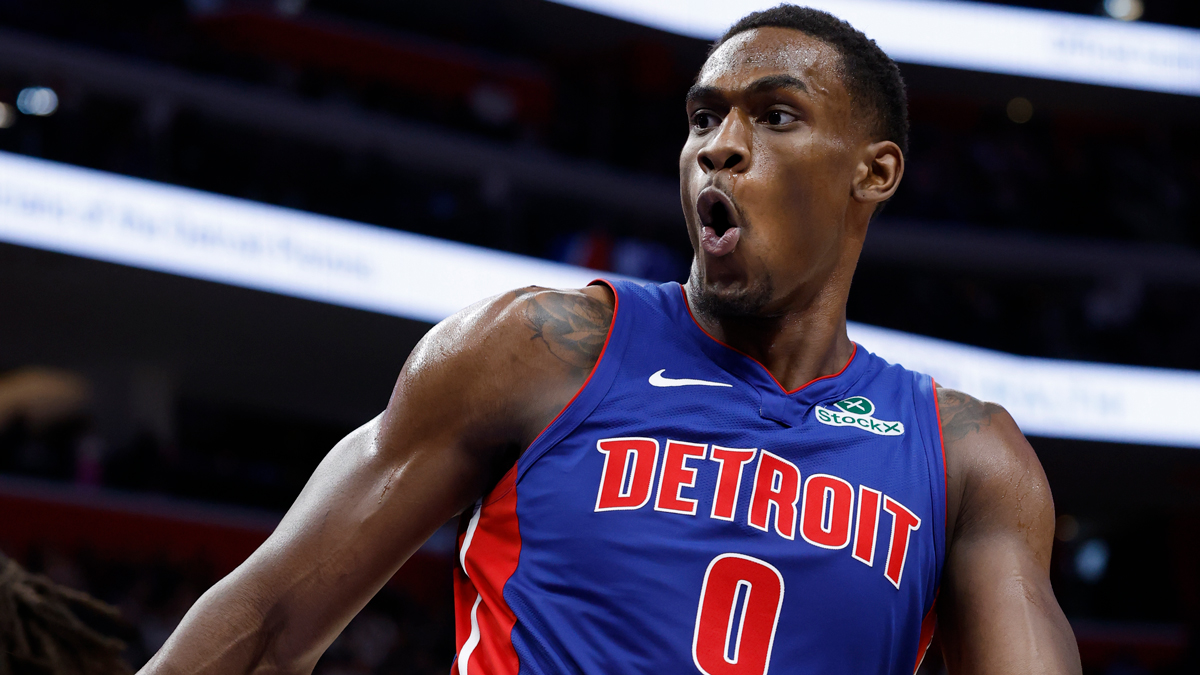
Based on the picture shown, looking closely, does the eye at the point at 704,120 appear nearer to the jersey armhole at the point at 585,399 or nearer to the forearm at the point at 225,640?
the jersey armhole at the point at 585,399

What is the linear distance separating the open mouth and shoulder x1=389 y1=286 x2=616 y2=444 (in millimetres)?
235

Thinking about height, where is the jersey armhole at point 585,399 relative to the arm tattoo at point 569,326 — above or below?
below

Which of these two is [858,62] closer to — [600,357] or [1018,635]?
[600,357]

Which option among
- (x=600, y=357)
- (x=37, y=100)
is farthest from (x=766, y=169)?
(x=37, y=100)

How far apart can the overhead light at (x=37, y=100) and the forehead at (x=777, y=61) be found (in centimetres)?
1240

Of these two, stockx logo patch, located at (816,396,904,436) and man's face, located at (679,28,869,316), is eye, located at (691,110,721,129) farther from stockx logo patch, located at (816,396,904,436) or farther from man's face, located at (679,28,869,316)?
stockx logo patch, located at (816,396,904,436)

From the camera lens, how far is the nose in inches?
74.9

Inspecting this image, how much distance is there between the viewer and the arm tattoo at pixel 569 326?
1.85m

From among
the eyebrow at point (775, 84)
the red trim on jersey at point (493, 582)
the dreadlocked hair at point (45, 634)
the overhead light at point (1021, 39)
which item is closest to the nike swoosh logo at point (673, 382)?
the red trim on jersey at point (493, 582)

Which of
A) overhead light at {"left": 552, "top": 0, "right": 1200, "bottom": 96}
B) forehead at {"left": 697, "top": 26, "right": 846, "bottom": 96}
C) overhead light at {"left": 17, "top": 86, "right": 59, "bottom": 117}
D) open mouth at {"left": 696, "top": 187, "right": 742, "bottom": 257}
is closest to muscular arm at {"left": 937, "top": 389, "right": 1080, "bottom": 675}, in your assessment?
open mouth at {"left": 696, "top": 187, "right": 742, "bottom": 257}

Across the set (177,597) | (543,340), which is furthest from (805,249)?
(177,597)

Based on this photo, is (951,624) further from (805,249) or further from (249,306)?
(249,306)

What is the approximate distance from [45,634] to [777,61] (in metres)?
1.54

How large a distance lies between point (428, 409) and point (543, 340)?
0.20 m
